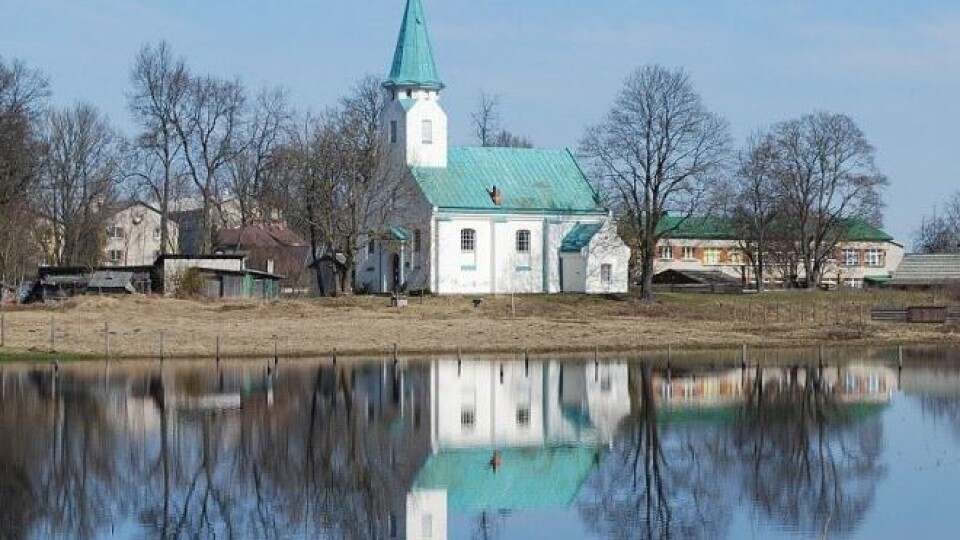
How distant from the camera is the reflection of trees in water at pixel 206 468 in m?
22.2

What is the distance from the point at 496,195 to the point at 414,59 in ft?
25.7

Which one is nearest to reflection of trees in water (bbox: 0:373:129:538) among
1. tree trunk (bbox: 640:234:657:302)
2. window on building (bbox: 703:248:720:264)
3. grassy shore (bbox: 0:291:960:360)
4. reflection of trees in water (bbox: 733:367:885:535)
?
reflection of trees in water (bbox: 733:367:885:535)

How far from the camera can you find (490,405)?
37.8 m

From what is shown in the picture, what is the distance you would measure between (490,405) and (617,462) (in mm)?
9684

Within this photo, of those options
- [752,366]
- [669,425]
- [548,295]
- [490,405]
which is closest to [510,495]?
[669,425]

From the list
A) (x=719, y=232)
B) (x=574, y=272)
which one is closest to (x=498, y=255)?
(x=574, y=272)

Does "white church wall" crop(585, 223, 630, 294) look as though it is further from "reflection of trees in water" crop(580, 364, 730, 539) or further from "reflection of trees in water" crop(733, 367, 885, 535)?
"reflection of trees in water" crop(580, 364, 730, 539)

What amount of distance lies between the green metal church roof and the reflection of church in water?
0.7 inches

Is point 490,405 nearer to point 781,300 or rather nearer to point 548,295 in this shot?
point 548,295

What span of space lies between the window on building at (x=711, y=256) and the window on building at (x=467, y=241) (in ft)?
129

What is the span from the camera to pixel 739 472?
2705cm

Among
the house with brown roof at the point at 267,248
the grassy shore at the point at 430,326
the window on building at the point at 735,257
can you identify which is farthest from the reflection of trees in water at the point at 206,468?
the window on building at the point at 735,257

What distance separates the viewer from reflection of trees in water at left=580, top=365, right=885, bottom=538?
74.1 feet

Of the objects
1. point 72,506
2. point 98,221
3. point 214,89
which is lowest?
point 72,506
